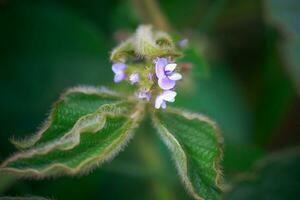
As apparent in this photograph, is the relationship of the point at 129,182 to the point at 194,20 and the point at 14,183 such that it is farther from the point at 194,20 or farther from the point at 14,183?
the point at 194,20

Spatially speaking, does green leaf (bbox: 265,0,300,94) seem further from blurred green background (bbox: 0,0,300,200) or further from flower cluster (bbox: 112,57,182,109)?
flower cluster (bbox: 112,57,182,109)

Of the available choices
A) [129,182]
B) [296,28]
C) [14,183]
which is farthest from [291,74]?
[14,183]

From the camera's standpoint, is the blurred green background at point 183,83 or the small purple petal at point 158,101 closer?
the small purple petal at point 158,101

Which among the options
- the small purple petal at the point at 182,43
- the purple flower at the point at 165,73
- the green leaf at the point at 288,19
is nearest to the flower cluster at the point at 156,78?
the purple flower at the point at 165,73

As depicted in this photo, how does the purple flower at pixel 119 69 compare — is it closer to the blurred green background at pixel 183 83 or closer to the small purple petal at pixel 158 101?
the small purple petal at pixel 158 101

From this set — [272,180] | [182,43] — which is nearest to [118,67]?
[182,43]

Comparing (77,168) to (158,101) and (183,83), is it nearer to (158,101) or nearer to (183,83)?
(158,101)
